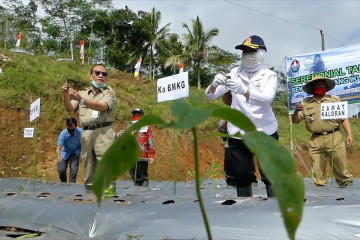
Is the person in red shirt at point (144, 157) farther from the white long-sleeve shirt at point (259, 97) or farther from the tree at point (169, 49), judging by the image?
the tree at point (169, 49)

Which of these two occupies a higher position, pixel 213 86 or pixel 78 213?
pixel 213 86

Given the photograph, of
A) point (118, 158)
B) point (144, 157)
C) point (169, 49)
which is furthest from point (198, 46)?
point (118, 158)

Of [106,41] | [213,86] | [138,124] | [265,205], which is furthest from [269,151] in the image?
[106,41]

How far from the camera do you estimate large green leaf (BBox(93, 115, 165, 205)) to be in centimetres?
41

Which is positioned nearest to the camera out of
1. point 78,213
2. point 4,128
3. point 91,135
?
point 78,213

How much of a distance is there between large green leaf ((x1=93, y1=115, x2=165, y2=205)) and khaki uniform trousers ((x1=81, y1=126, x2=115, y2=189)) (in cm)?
337

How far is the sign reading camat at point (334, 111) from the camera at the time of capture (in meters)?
4.43

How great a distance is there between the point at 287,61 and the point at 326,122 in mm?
6058

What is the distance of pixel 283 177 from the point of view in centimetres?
34

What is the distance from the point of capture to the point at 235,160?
9.64 ft

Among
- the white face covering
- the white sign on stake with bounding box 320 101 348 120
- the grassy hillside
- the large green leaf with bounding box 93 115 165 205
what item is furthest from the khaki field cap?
the grassy hillside

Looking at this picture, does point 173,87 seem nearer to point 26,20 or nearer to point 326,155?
point 326,155

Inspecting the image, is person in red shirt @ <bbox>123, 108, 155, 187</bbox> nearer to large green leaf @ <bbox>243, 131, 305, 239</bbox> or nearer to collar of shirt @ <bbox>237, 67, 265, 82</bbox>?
collar of shirt @ <bbox>237, 67, 265, 82</bbox>

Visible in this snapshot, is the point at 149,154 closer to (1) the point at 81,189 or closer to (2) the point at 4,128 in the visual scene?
(1) the point at 81,189
